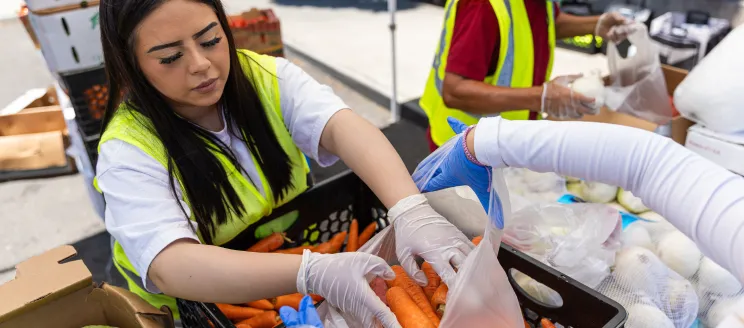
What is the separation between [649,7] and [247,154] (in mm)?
4185

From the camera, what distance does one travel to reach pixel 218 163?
1.07m

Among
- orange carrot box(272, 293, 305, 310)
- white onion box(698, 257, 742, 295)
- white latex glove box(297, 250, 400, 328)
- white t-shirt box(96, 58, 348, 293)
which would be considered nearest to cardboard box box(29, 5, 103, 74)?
white t-shirt box(96, 58, 348, 293)

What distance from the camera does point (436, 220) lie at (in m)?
0.92

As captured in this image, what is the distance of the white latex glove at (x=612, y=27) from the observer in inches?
72.5

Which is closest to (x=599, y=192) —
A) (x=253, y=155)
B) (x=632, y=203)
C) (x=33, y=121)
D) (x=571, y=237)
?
(x=632, y=203)

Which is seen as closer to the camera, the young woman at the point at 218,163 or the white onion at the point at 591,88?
the young woman at the point at 218,163

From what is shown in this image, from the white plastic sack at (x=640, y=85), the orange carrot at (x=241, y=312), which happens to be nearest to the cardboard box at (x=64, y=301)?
the orange carrot at (x=241, y=312)

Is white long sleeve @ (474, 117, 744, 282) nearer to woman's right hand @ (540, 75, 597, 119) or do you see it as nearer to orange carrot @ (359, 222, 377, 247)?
orange carrot @ (359, 222, 377, 247)

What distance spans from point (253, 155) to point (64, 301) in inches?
18.3

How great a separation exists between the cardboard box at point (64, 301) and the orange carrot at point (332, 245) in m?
0.36

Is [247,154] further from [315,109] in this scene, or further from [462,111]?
[462,111]

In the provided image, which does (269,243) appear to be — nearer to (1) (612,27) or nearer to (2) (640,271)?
(2) (640,271)

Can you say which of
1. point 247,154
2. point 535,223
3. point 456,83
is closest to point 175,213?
point 247,154

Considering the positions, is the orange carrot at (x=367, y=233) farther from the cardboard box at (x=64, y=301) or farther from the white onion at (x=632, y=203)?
the white onion at (x=632, y=203)
